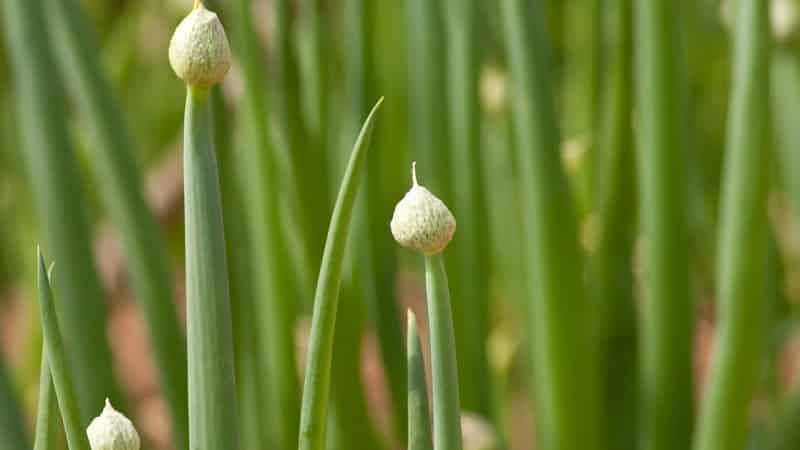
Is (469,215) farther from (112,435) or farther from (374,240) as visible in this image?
(112,435)

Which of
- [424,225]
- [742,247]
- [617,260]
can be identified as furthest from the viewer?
[617,260]

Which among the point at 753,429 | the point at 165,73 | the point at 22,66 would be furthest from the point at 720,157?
the point at 165,73

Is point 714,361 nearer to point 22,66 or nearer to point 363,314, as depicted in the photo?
point 363,314

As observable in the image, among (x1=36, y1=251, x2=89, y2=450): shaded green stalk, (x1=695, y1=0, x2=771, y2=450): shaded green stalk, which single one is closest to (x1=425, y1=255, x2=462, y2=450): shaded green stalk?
(x1=36, y1=251, x2=89, y2=450): shaded green stalk

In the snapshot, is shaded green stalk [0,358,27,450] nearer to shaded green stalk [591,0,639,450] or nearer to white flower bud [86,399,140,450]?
white flower bud [86,399,140,450]

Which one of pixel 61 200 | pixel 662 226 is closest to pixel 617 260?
pixel 662 226

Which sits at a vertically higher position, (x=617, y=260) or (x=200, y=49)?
(x=200, y=49)
